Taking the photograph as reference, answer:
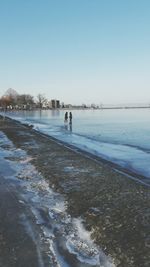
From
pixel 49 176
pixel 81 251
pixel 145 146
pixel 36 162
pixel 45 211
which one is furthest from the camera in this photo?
pixel 145 146

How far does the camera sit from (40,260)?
7.62 meters

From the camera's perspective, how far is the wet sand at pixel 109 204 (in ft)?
27.5

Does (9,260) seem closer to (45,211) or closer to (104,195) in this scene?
(45,211)

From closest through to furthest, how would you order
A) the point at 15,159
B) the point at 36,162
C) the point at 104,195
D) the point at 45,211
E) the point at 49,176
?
the point at 45,211
the point at 104,195
the point at 49,176
the point at 36,162
the point at 15,159

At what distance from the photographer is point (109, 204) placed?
1194 centimetres

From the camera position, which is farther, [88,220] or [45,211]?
[45,211]

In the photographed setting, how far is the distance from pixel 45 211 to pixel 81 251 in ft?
10.9

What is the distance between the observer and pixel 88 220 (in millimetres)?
10500

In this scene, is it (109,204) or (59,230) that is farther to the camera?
(109,204)

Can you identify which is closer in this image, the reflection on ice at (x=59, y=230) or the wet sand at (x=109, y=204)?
the reflection on ice at (x=59, y=230)

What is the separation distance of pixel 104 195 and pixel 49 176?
4469 millimetres

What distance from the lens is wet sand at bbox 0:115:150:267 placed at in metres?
8.38

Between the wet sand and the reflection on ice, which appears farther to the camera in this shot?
the wet sand

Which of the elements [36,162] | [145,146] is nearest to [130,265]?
[36,162]
